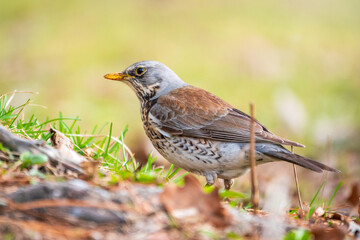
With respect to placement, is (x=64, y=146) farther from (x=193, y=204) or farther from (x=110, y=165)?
(x=193, y=204)

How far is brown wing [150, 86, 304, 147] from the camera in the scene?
18.3 feet

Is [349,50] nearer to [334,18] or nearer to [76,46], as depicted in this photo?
[334,18]

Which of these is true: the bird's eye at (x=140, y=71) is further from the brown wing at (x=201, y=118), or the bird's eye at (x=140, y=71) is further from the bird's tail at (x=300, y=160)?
the bird's tail at (x=300, y=160)

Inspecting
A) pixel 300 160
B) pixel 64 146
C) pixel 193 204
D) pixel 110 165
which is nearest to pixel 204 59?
pixel 300 160

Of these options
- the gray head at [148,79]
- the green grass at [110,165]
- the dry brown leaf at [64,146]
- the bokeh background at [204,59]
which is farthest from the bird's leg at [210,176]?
the bokeh background at [204,59]

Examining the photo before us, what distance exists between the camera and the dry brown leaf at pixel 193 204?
124 inches

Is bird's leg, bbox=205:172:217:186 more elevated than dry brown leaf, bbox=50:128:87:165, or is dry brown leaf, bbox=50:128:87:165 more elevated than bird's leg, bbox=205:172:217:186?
dry brown leaf, bbox=50:128:87:165

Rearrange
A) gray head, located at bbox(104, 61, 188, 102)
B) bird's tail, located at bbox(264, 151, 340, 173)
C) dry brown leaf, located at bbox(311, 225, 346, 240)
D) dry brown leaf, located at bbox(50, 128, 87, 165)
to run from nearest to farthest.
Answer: dry brown leaf, located at bbox(311, 225, 346, 240)
dry brown leaf, located at bbox(50, 128, 87, 165)
bird's tail, located at bbox(264, 151, 340, 173)
gray head, located at bbox(104, 61, 188, 102)

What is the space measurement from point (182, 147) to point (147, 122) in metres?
0.67

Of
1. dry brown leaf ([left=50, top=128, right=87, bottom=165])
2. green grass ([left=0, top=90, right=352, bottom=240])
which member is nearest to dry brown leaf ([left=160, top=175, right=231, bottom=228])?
green grass ([left=0, top=90, right=352, bottom=240])

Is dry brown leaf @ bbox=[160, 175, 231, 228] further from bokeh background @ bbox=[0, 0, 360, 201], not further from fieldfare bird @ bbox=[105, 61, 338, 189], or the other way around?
bokeh background @ bbox=[0, 0, 360, 201]

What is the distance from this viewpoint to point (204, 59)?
43.1 ft

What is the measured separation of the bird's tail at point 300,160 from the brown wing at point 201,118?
0.49ft

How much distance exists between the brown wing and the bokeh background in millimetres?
2652
